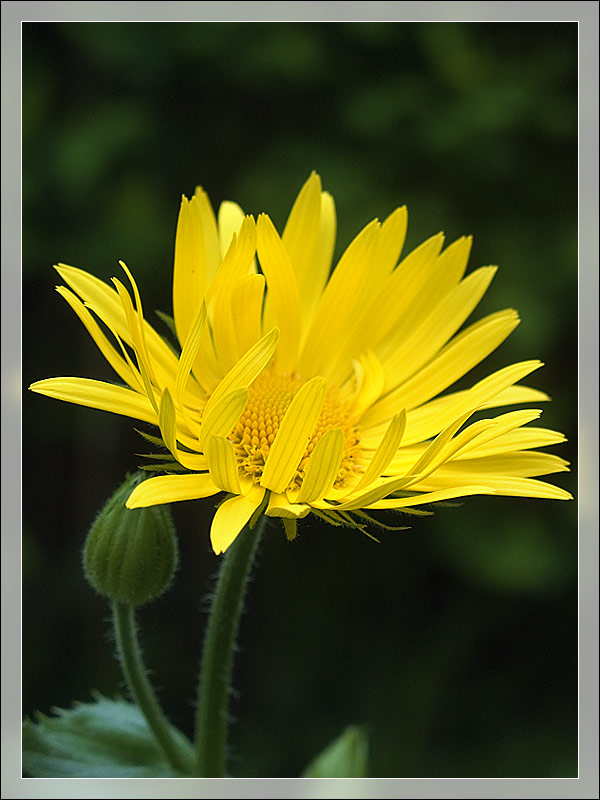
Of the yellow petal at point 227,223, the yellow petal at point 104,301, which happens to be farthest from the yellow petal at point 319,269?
the yellow petal at point 104,301

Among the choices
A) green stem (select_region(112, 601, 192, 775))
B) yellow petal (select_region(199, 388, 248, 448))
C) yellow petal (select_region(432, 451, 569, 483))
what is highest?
yellow petal (select_region(199, 388, 248, 448))

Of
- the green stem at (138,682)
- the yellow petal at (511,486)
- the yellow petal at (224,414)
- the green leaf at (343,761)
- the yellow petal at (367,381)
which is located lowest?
the green leaf at (343,761)

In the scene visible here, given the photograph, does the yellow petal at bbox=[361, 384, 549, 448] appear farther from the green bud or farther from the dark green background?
the dark green background

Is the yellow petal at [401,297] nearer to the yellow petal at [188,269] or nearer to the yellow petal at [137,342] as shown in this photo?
the yellow petal at [188,269]

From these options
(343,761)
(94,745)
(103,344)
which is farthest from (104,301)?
(343,761)

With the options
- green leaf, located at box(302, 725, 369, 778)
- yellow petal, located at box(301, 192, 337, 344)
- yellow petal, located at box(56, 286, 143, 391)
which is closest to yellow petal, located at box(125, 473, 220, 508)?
yellow petal, located at box(56, 286, 143, 391)

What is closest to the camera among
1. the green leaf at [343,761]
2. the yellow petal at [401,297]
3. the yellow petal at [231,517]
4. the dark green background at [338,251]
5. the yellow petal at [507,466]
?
the yellow petal at [231,517]

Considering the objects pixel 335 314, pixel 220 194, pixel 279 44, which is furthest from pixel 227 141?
pixel 335 314

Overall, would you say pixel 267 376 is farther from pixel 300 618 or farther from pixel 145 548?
pixel 300 618
